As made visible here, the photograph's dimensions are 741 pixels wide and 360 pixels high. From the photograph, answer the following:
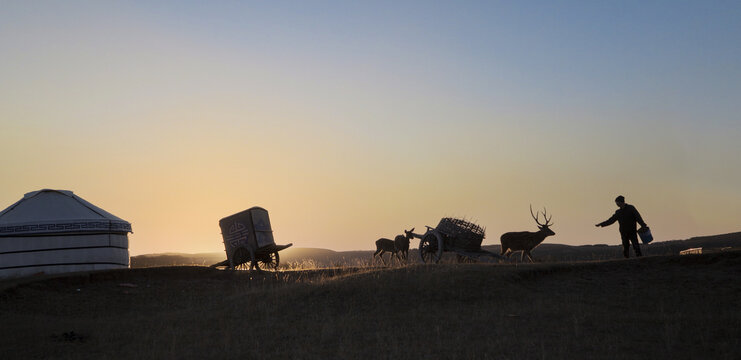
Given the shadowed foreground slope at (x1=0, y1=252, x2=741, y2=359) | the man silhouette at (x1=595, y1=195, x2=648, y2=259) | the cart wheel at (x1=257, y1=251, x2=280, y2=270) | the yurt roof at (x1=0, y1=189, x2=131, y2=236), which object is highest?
the yurt roof at (x1=0, y1=189, x2=131, y2=236)

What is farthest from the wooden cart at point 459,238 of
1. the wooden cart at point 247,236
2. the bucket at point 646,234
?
the wooden cart at point 247,236

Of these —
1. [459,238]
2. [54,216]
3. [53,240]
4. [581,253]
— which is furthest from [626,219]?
[581,253]

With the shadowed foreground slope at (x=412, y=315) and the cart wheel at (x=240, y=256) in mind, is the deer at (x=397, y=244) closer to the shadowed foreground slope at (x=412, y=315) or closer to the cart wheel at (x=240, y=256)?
the cart wheel at (x=240, y=256)

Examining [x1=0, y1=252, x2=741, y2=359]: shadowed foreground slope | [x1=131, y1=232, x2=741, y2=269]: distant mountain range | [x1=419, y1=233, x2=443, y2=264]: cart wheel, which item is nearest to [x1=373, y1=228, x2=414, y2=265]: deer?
[x1=131, y1=232, x2=741, y2=269]: distant mountain range

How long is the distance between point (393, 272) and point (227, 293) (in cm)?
534

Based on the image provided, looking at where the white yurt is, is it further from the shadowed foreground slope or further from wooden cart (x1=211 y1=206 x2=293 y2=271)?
wooden cart (x1=211 y1=206 x2=293 y2=271)

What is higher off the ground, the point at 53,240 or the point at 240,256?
the point at 53,240

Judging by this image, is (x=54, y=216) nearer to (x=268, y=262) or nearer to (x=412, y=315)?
(x=268, y=262)

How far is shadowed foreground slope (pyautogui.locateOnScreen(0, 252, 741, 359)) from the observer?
1047 cm

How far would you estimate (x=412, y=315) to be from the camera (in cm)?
1324

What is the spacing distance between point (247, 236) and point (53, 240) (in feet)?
23.0

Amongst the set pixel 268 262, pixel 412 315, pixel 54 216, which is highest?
pixel 54 216

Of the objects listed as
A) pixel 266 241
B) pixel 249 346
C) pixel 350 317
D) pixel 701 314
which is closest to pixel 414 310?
pixel 350 317

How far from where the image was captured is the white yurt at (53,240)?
2311 cm
